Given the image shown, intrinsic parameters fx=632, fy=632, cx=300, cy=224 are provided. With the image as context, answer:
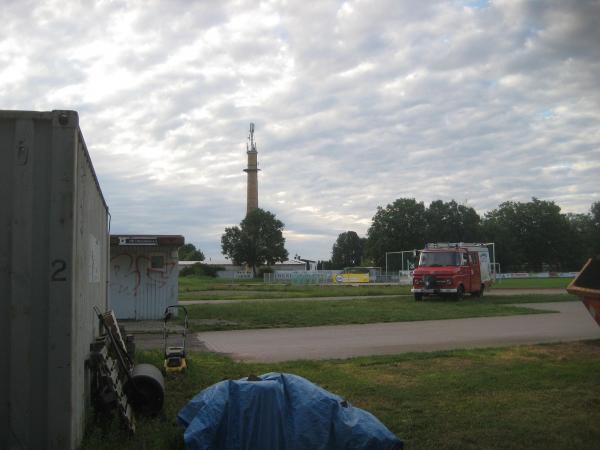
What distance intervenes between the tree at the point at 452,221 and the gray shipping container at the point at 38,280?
103 metres

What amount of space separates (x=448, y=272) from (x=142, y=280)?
43.5 ft

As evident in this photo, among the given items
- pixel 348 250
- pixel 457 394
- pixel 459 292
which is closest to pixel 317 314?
pixel 459 292

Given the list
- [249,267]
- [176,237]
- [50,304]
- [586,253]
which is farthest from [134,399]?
[586,253]

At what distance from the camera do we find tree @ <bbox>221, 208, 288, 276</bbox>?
106 m

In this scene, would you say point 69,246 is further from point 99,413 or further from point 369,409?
point 369,409

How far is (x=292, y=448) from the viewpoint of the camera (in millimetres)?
5000

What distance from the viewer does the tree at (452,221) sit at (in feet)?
347

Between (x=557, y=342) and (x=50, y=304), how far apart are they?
438 inches

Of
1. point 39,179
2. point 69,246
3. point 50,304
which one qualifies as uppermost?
point 39,179

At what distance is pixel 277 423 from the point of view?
508cm

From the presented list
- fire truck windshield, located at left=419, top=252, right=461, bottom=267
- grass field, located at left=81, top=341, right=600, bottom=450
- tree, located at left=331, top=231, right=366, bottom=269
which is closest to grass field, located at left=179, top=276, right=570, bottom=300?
fire truck windshield, located at left=419, top=252, right=461, bottom=267

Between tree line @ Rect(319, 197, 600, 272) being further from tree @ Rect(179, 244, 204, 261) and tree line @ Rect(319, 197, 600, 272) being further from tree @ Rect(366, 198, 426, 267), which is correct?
tree @ Rect(179, 244, 204, 261)

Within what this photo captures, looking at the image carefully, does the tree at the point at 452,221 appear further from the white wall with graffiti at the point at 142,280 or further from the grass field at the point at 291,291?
the white wall with graffiti at the point at 142,280

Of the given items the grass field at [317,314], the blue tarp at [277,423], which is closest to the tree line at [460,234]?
the grass field at [317,314]
